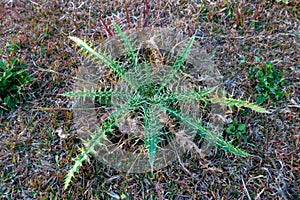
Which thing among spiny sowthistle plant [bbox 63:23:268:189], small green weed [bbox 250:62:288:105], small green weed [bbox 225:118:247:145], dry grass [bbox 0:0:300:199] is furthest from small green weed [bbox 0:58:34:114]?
small green weed [bbox 250:62:288:105]

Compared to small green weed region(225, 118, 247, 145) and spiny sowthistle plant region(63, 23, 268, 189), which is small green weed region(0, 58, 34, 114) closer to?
spiny sowthistle plant region(63, 23, 268, 189)

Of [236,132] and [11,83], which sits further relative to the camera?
[11,83]

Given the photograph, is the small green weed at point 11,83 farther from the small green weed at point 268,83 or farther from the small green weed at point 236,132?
the small green weed at point 268,83

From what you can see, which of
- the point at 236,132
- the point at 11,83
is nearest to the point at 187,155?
the point at 236,132

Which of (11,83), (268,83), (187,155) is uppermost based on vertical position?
(11,83)

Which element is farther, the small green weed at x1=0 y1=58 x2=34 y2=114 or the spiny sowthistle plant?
the small green weed at x1=0 y1=58 x2=34 y2=114

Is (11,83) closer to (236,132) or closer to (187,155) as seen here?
(187,155)
